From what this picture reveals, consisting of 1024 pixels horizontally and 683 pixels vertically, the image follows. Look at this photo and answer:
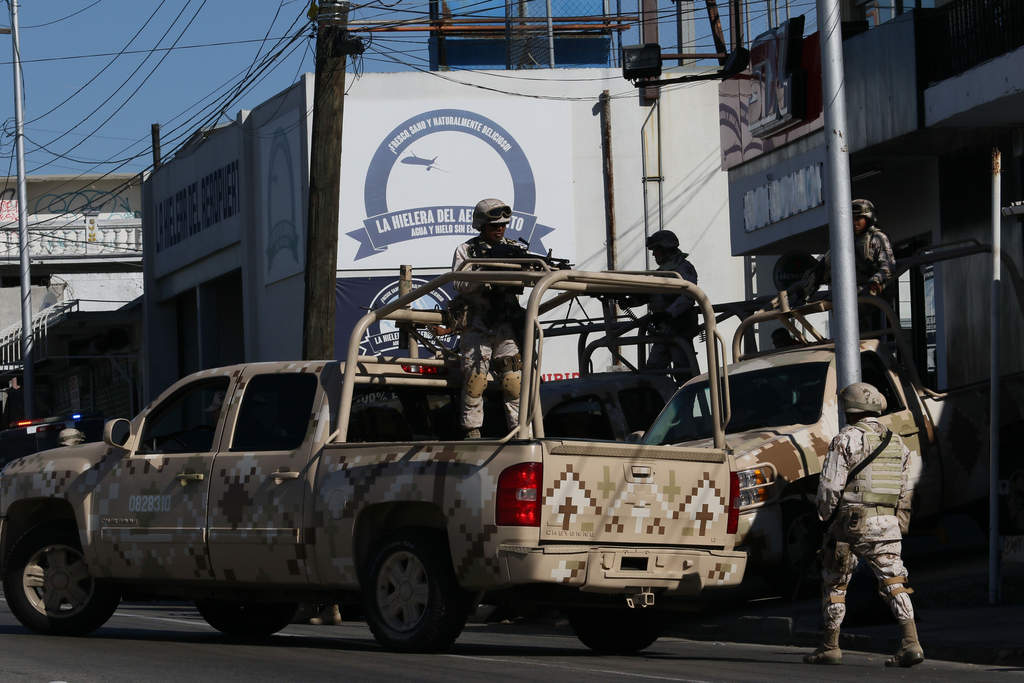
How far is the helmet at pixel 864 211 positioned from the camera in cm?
1533

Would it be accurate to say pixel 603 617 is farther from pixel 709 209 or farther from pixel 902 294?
pixel 709 209

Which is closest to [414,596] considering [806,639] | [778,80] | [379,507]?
[379,507]

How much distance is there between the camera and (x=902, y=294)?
2297 cm

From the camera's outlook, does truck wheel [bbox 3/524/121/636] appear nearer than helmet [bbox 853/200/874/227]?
Yes

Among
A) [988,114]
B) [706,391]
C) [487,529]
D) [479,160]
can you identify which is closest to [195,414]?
[706,391]

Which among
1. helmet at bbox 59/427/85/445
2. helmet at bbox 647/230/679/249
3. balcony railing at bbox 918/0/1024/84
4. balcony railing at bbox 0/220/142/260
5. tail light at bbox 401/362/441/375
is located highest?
balcony railing at bbox 0/220/142/260

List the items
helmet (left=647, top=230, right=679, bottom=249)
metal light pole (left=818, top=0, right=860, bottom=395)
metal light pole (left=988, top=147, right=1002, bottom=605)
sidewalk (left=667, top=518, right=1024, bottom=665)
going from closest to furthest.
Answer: sidewalk (left=667, top=518, right=1024, bottom=665)
metal light pole (left=988, top=147, right=1002, bottom=605)
metal light pole (left=818, top=0, right=860, bottom=395)
helmet (left=647, top=230, right=679, bottom=249)

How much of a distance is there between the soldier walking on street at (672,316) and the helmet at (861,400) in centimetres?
572

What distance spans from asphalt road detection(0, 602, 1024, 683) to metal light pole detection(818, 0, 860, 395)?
251cm

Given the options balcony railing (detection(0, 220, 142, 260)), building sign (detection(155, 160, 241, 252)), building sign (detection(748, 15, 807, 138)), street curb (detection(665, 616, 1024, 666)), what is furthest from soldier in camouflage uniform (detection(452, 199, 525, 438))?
balcony railing (detection(0, 220, 142, 260))

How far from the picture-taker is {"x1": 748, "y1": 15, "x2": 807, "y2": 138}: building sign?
20422 mm

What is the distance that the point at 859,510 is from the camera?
1042 cm

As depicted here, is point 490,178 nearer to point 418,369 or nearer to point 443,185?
point 443,185

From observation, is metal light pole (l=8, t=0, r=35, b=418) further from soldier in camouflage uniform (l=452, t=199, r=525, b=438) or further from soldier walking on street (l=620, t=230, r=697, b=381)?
soldier in camouflage uniform (l=452, t=199, r=525, b=438)
